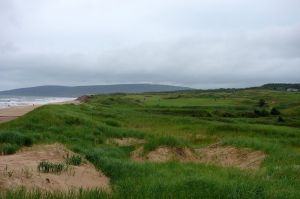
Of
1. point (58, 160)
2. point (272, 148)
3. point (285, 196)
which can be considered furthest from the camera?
point (272, 148)

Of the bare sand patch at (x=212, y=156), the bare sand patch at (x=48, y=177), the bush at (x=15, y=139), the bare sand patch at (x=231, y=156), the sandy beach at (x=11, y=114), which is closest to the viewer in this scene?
the bare sand patch at (x=48, y=177)

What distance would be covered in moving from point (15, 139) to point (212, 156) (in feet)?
25.2

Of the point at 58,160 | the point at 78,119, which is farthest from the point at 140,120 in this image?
the point at 58,160

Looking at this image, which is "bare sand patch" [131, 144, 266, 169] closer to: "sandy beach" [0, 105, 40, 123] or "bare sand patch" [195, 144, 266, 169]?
"bare sand patch" [195, 144, 266, 169]

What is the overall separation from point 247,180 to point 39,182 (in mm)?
4609

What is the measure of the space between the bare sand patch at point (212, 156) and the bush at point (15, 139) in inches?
158

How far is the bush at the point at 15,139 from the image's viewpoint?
17516 millimetres

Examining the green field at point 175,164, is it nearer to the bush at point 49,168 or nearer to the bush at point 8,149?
the bush at point 8,149

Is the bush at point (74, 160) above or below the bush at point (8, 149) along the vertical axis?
above

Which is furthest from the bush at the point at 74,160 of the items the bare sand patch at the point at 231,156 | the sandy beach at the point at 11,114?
the sandy beach at the point at 11,114

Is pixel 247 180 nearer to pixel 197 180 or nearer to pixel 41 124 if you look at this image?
pixel 197 180

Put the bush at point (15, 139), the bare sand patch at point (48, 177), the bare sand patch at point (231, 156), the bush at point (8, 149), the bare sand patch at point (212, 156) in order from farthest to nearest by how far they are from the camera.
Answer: the bush at point (15, 139), the bare sand patch at point (231, 156), the bare sand patch at point (212, 156), the bush at point (8, 149), the bare sand patch at point (48, 177)

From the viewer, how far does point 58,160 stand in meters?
13.0

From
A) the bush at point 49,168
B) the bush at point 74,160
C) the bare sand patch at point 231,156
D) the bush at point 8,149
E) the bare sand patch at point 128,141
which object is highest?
the bush at point 49,168
